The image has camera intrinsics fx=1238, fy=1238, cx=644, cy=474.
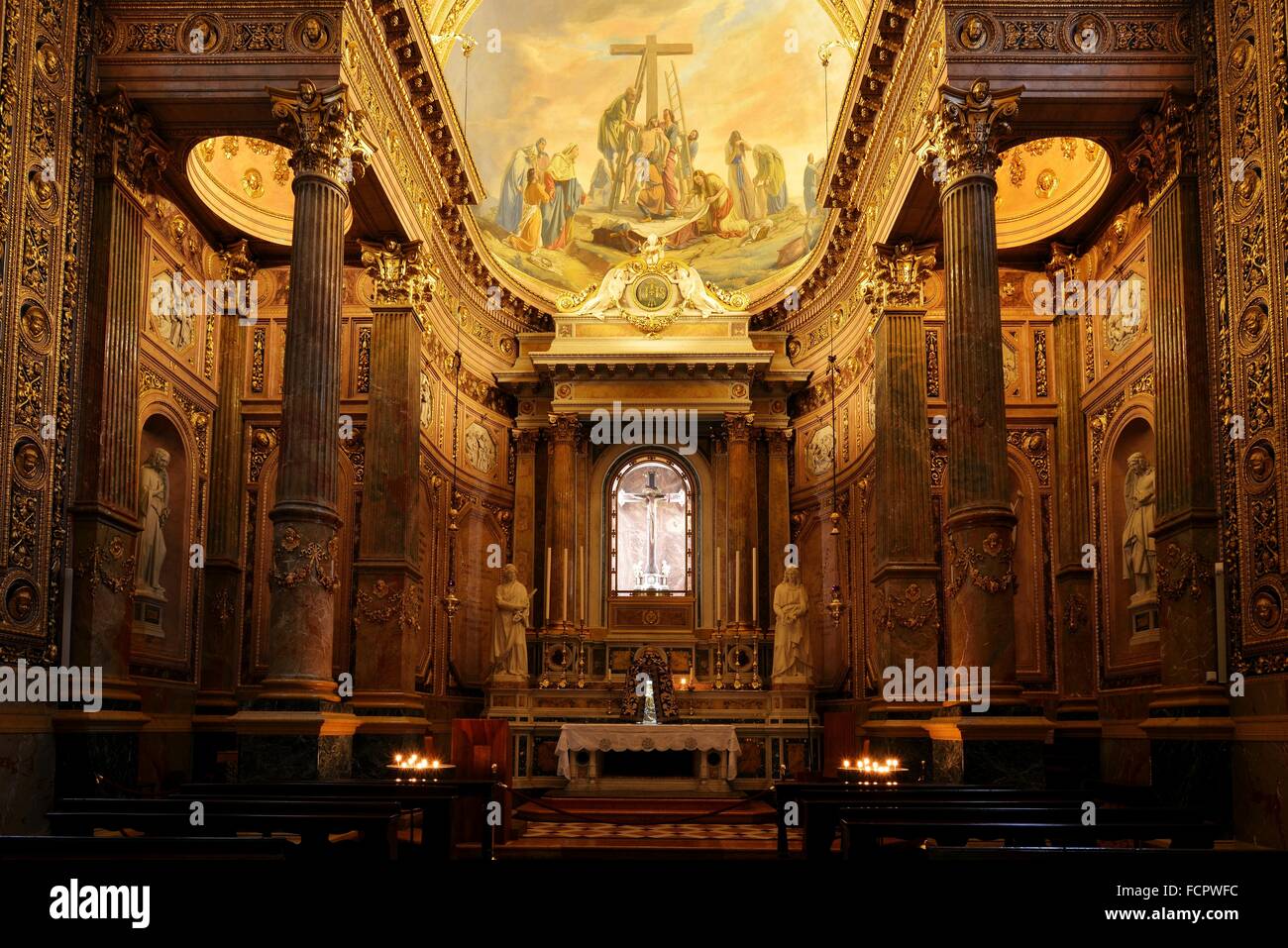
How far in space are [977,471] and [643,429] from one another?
12.1 meters

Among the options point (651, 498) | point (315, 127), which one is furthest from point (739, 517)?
point (315, 127)

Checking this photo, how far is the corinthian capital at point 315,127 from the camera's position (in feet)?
47.8

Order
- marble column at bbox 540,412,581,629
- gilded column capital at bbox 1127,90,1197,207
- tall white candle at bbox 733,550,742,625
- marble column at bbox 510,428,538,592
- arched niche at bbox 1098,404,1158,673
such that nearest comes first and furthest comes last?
gilded column capital at bbox 1127,90,1197,207 → arched niche at bbox 1098,404,1158,673 → tall white candle at bbox 733,550,742,625 → marble column at bbox 540,412,581,629 → marble column at bbox 510,428,538,592

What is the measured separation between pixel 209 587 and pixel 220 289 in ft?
15.2

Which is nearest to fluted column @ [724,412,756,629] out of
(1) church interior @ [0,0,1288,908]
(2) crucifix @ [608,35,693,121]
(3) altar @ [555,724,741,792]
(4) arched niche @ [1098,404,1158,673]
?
(1) church interior @ [0,0,1288,908]

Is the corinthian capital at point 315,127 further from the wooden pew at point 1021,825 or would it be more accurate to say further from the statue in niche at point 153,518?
the wooden pew at point 1021,825

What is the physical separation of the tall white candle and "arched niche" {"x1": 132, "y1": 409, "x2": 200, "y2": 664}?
10378 mm

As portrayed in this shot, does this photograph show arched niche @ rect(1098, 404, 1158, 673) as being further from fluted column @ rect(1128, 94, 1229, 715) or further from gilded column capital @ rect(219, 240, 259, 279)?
gilded column capital @ rect(219, 240, 259, 279)

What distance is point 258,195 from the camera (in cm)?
1923

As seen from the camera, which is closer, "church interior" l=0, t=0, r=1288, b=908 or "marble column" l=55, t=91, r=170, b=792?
"church interior" l=0, t=0, r=1288, b=908

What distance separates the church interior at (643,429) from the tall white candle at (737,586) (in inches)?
4.0

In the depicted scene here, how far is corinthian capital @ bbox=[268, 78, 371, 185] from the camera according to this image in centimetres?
1456

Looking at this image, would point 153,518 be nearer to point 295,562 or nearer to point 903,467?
point 295,562

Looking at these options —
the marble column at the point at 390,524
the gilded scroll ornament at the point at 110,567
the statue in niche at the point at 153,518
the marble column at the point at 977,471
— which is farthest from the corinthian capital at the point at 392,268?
the marble column at the point at 977,471
